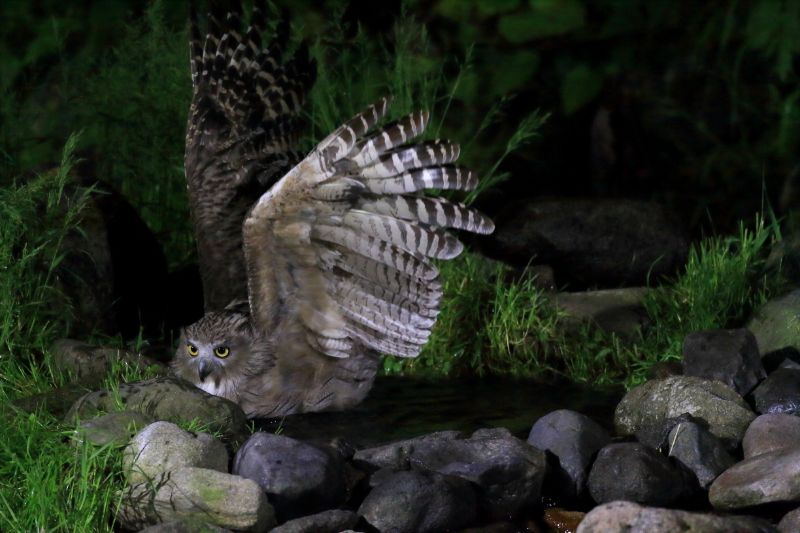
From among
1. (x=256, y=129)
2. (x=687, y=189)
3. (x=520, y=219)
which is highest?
(x=256, y=129)

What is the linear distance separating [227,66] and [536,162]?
445cm

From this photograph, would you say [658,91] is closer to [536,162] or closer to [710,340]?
[536,162]

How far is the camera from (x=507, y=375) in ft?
20.6

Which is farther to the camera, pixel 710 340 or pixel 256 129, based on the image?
pixel 256 129

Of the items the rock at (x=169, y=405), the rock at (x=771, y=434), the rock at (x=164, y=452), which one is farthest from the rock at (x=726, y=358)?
the rock at (x=164, y=452)

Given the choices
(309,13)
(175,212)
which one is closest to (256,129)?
(175,212)

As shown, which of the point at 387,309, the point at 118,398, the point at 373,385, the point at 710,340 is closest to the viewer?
the point at 118,398

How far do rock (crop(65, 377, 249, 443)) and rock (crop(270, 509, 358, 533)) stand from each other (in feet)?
2.73

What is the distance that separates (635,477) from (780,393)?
46.9 inches

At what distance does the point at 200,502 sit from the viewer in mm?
3867

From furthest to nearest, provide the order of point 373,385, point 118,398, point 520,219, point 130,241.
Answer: point 520,219 → point 130,241 → point 373,385 → point 118,398

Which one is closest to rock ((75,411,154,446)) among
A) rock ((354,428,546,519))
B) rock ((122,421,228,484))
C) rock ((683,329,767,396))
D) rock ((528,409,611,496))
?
rock ((122,421,228,484))

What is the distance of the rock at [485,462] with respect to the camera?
→ 4328mm

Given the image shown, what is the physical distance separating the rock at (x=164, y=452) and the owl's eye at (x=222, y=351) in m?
1.30
